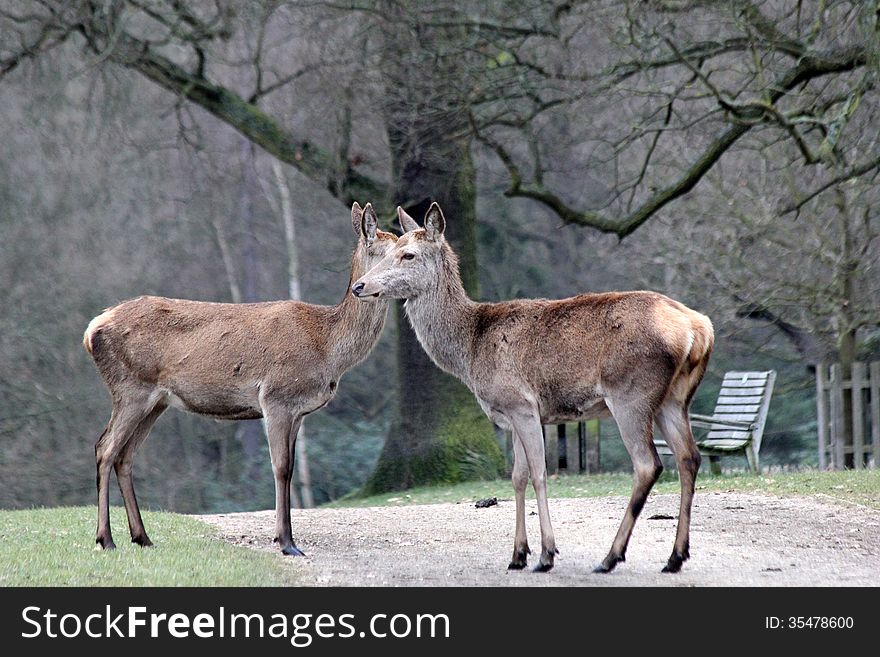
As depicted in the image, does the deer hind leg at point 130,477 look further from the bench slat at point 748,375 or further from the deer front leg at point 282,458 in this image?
the bench slat at point 748,375

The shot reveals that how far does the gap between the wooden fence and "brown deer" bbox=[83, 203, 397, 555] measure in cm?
994

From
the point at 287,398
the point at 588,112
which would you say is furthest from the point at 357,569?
the point at 588,112

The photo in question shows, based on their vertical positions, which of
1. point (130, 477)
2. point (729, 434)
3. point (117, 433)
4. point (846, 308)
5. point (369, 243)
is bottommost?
point (729, 434)

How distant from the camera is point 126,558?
8547 mm

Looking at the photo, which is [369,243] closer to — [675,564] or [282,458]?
[282,458]

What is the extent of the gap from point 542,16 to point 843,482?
20.6ft

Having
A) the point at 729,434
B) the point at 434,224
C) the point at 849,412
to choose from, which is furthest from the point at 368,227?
the point at 849,412

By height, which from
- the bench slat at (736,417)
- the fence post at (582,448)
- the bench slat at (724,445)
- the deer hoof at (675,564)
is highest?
the bench slat at (736,417)

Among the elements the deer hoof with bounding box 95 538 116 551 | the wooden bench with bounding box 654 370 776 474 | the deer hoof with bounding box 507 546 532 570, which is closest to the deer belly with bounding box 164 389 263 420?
the deer hoof with bounding box 95 538 116 551

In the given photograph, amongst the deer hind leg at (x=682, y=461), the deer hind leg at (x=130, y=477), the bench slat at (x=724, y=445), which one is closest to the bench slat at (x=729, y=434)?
the bench slat at (x=724, y=445)

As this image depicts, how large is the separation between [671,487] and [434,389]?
444 centimetres

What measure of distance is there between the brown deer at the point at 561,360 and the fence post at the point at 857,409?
1007 centimetres

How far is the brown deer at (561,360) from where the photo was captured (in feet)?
26.9

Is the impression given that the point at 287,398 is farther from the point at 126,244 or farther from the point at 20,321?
the point at 126,244
